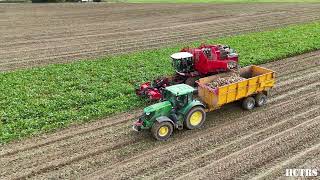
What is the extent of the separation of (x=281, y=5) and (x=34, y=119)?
3924cm

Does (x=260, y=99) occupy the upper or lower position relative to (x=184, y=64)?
lower

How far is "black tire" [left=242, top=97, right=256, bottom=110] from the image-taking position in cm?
1457

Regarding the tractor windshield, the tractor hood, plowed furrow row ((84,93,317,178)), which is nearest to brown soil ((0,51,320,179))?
plowed furrow row ((84,93,317,178))

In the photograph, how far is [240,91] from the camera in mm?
14078

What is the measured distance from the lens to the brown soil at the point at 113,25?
24.2 metres

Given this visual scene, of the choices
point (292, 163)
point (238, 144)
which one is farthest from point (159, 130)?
point (292, 163)

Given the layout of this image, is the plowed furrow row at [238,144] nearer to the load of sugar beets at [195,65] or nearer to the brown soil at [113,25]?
the load of sugar beets at [195,65]

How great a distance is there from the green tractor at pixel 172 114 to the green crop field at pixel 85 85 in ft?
8.58

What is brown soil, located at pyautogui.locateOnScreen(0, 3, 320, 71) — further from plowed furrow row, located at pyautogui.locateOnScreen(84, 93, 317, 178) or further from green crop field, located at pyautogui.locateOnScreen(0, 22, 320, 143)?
plowed furrow row, located at pyautogui.locateOnScreen(84, 93, 317, 178)

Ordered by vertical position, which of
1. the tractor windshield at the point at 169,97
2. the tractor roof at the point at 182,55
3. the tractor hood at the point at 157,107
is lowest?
the tractor hood at the point at 157,107

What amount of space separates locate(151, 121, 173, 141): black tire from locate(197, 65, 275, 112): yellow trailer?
203cm

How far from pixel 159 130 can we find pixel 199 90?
2745 millimetres

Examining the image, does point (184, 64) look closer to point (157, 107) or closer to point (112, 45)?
point (157, 107)

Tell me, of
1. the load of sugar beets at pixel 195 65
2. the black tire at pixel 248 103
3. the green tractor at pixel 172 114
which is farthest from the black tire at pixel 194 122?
the load of sugar beets at pixel 195 65
